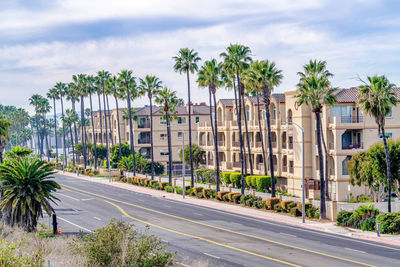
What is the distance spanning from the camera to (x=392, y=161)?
50.0 meters

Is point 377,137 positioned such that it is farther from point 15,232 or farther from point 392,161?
point 15,232

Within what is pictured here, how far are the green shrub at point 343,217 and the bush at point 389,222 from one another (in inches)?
146

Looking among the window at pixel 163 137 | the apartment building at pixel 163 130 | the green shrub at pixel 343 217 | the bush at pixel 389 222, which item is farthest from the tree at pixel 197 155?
the bush at pixel 389 222

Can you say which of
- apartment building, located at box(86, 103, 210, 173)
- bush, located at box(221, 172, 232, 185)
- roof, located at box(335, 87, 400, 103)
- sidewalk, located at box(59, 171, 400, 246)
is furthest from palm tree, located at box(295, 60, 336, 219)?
apartment building, located at box(86, 103, 210, 173)

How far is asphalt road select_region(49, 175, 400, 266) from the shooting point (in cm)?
3034

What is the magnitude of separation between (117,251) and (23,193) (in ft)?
54.0

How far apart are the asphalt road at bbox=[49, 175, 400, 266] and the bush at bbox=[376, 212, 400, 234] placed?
2911 millimetres

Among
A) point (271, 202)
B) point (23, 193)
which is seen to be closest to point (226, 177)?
point (271, 202)

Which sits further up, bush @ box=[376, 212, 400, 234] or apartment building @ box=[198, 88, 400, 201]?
apartment building @ box=[198, 88, 400, 201]

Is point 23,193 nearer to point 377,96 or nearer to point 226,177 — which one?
point 377,96

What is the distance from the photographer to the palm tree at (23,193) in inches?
1437

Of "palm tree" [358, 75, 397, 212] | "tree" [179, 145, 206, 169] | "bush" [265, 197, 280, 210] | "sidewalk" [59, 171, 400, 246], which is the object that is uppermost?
"palm tree" [358, 75, 397, 212]

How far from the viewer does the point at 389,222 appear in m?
39.5

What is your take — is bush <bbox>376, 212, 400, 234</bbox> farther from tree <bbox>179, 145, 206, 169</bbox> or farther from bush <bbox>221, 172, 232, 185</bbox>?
tree <bbox>179, 145, 206, 169</bbox>
